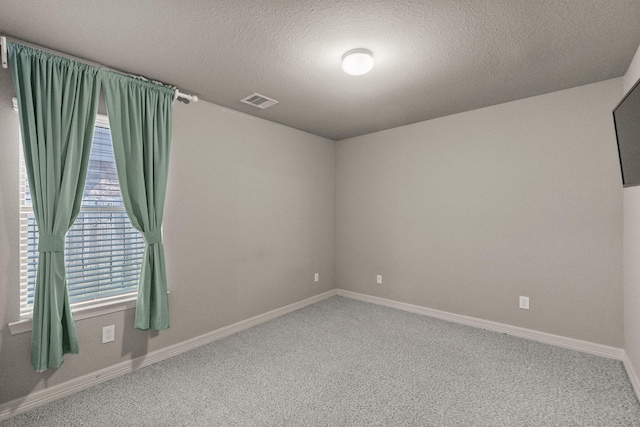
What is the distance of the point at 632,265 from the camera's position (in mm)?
2334

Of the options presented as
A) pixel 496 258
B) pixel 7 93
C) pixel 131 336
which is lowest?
pixel 131 336

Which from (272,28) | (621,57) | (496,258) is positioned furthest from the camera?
(496,258)

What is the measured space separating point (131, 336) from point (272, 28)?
102 inches

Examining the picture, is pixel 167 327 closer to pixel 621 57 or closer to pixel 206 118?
pixel 206 118

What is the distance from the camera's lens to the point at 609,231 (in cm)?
270

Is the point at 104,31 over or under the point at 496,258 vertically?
over

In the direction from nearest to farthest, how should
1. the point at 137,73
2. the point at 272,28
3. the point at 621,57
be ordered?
the point at 272,28 < the point at 621,57 < the point at 137,73

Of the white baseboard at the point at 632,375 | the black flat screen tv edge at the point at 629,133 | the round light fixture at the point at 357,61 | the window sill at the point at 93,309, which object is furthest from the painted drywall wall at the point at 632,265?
the window sill at the point at 93,309

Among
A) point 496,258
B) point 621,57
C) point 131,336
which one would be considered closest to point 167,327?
point 131,336

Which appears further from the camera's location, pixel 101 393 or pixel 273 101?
pixel 273 101

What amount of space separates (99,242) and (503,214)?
149 inches

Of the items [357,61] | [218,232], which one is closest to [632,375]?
[357,61]

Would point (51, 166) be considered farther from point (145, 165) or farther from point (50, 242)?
point (145, 165)

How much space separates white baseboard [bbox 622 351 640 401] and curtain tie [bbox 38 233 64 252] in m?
4.05
